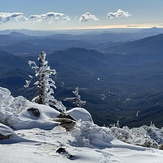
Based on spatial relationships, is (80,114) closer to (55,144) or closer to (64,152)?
(55,144)

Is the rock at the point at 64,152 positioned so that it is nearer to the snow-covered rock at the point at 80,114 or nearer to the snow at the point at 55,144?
the snow at the point at 55,144

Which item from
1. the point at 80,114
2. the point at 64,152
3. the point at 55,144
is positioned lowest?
the point at 80,114

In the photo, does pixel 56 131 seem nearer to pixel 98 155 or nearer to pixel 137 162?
pixel 98 155

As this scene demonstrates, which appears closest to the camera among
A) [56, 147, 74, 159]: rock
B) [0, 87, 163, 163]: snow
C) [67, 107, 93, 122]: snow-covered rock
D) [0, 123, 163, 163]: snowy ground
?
[0, 123, 163, 163]: snowy ground

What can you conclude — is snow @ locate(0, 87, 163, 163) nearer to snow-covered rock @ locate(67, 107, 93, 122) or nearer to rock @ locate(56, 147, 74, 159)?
rock @ locate(56, 147, 74, 159)

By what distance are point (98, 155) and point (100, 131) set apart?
2.48 meters

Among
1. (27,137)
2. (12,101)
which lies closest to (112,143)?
(27,137)

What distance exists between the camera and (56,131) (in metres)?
15.2

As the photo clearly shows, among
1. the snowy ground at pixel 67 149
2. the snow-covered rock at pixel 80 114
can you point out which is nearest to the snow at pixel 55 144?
→ the snowy ground at pixel 67 149

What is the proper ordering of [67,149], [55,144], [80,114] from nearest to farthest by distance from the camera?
[67,149] → [55,144] → [80,114]

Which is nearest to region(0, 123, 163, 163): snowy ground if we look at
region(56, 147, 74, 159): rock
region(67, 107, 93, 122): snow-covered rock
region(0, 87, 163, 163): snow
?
region(0, 87, 163, 163): snow

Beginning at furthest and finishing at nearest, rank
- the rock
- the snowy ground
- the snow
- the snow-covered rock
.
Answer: the snow-covered rock
the rock
the snow
the snowy ground

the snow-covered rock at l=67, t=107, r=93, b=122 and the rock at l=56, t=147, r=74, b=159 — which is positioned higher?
the rock at l=56, t=147, r=74, b=159

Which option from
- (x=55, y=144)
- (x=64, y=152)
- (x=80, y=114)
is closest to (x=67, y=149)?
(x=64, y=152)
